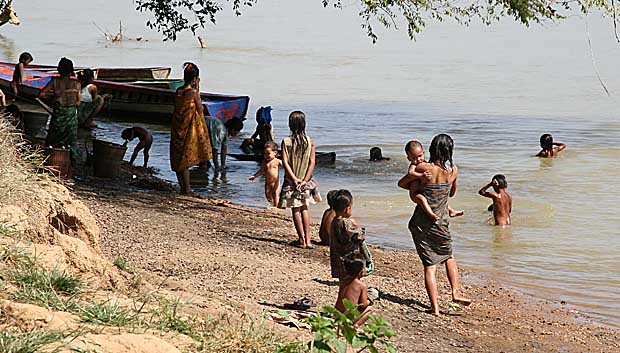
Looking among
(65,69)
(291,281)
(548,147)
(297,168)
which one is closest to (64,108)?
(65,69)

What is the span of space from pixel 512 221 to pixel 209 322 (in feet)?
29.8

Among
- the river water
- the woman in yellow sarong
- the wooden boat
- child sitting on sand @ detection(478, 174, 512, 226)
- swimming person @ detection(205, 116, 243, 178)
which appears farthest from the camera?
the wooden boat

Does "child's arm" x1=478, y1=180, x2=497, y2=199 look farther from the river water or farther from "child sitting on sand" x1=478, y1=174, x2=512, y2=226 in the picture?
the river water

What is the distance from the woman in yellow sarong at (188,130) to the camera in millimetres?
12266

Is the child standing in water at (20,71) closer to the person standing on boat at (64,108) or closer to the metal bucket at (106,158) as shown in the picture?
the metal bucket at (106,158)

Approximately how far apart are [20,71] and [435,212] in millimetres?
16191

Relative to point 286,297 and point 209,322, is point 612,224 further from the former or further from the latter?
point 209,322

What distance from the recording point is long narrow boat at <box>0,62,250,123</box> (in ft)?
73.3

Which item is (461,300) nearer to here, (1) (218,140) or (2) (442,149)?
(2) (442,149)

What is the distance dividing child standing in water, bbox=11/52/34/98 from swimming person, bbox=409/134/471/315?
15494mm

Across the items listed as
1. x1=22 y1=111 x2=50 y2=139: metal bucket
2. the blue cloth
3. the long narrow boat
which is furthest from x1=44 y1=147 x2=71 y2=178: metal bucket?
the long narrow boat

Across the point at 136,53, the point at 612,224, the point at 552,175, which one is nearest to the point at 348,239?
the point at 612,224

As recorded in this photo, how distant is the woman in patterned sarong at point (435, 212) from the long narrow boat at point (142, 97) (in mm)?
14017

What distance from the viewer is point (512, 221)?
13.9 metres
